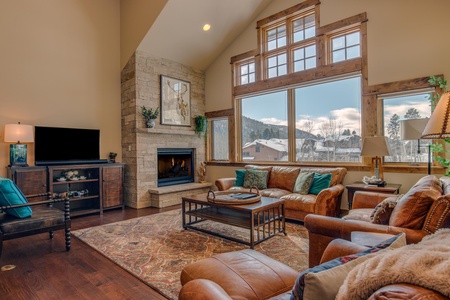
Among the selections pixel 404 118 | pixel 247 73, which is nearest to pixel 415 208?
pixel 404 118

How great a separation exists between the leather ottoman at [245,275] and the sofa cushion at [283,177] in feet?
10.2

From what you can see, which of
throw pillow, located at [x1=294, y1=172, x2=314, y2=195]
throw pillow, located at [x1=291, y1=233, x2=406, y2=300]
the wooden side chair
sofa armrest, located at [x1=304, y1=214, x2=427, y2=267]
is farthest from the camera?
throw pillow, located at [x1=294, y1=172, x2=314, y2=195]

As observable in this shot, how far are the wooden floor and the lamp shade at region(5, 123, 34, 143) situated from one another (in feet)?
5.37

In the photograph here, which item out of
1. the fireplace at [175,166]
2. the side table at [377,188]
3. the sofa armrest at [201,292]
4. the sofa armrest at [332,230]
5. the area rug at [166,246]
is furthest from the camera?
the fireplace at [175,166]

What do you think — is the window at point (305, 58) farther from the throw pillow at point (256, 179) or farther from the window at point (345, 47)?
the throw pillow at point (256, 179)

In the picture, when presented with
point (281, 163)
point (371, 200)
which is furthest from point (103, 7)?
point (371, 200)

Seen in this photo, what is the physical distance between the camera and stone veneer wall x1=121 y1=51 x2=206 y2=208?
5516 mm

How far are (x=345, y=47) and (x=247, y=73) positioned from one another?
2.26 meters

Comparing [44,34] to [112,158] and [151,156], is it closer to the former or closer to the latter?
[112,158]

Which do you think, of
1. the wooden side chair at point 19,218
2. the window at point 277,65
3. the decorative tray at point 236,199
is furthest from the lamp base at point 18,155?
the window at point 277,65

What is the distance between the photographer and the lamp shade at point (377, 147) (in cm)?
372

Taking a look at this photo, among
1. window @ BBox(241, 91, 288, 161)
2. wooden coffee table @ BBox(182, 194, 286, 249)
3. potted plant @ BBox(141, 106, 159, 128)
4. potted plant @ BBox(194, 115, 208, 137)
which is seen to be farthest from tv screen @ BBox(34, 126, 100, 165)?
window @ BBox(241, 91, 288, 161)

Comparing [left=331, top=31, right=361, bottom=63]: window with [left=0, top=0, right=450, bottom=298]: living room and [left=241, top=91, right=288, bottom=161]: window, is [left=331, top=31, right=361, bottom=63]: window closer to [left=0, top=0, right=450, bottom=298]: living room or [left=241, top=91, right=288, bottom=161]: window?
[left=0, top=0, right=450, bottom=298]: living room

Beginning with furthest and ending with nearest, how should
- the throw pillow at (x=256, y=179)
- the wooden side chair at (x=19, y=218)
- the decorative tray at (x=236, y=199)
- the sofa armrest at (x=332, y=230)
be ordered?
the throw pillow at (x=256, y=179) → the decorative tray at (x=236, y=199) → the wooden side chair at (x=19, y=218) → the sofa armrest at (x=332, y=230)
